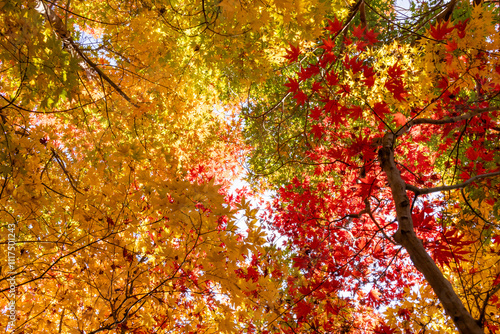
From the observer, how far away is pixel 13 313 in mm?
2359

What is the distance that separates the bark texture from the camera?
140cm

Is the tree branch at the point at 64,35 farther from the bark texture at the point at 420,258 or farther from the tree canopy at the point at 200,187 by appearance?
the bark texture at the point at 420,258

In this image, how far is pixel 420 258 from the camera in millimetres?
1632

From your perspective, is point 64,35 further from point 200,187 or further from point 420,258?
point 420,258

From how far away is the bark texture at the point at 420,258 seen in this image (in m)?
1.40

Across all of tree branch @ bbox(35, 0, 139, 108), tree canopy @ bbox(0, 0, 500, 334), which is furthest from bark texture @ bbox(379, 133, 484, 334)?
tree branch @ bbox(35, 0, 139, 108)

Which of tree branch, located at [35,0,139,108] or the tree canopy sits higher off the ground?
tree branch, located at [35,0,139,108]

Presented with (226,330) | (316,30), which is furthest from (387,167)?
(226,330)

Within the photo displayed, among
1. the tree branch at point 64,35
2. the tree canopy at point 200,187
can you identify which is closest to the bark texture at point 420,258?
the tree canopy at point 200,187

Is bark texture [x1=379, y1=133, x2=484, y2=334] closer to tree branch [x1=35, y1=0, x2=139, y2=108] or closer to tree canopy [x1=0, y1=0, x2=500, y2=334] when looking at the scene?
tree canopy [x1=0, y1=0, x2=500, y2=334]

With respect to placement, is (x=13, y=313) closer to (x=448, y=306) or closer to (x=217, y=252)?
(x=217, y=252)

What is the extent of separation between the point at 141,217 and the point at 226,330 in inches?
54.2

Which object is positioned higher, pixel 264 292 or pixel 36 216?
pixel 36 216

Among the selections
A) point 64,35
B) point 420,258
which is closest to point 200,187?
point 420,258
